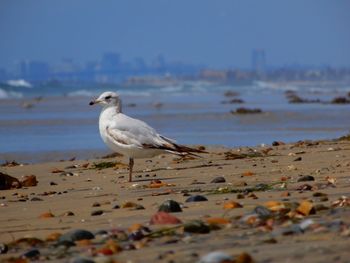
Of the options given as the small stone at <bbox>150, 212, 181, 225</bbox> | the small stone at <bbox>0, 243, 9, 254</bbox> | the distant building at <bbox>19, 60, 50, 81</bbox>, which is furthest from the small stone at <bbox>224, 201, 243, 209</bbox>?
the distant building at <bbox>19, 60, 50, 81</bbox>

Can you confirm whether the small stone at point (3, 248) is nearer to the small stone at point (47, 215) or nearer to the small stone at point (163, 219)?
the small stone at point (163, 219)

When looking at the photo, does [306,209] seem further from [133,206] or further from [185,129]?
[185,129]

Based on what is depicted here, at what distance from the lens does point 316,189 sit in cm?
738

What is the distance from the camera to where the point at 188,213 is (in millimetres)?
6457

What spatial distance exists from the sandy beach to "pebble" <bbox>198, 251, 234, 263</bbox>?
82 mm

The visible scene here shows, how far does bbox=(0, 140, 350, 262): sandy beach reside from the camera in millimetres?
4910

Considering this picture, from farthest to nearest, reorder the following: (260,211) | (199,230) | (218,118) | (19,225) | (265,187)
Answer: (218,118)
(265,187)
(19,225)
(260,211)
(199,230)

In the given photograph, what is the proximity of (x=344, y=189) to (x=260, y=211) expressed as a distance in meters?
1.52

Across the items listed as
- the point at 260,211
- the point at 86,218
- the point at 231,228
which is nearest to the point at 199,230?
the point at 231,228

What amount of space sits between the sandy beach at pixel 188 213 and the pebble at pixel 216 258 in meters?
0.08

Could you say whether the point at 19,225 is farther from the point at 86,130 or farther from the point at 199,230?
the point at 86,130

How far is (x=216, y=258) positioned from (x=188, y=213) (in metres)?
2.10

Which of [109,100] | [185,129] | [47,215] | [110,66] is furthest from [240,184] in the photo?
[110,66]

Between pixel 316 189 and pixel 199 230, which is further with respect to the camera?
pixel 316 189
